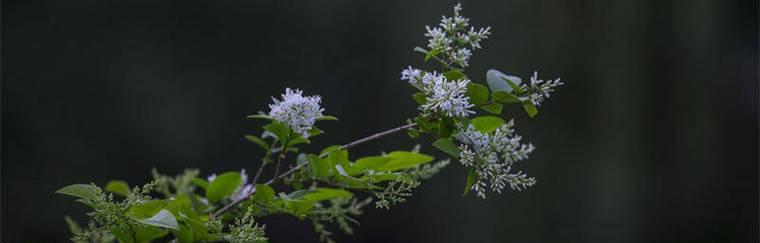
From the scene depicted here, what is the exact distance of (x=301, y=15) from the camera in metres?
1.75

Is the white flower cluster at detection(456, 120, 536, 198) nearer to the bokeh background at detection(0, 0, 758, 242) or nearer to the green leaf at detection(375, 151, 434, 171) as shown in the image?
the green leaf at detection(375, 151, 434, 171)

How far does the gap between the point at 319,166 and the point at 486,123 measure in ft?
0.36

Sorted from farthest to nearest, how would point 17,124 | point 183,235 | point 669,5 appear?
1. point 669,5
2. point 17,124
3. point 183,235

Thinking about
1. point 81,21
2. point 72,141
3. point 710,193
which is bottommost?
point 72,141

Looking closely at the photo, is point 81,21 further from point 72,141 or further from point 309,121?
point 309,121

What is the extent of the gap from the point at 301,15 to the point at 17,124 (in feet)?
2.35

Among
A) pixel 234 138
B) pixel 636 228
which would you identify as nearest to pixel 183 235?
pixel 234 138

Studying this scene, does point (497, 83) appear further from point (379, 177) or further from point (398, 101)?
point (398, 101)

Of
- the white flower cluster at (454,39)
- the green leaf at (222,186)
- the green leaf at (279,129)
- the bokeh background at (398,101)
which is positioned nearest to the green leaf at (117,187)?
the green leaf at (222,186)

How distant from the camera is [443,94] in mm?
397

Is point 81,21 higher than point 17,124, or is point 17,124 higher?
point 81,21

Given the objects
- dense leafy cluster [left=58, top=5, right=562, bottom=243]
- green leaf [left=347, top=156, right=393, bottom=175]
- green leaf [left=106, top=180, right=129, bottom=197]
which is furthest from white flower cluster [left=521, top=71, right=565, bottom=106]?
green leaf [left=106, top=180, right=129, bottom=197]

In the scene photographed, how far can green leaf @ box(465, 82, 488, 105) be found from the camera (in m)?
0.43

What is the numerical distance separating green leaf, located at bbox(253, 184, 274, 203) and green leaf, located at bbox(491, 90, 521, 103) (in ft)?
0.50
